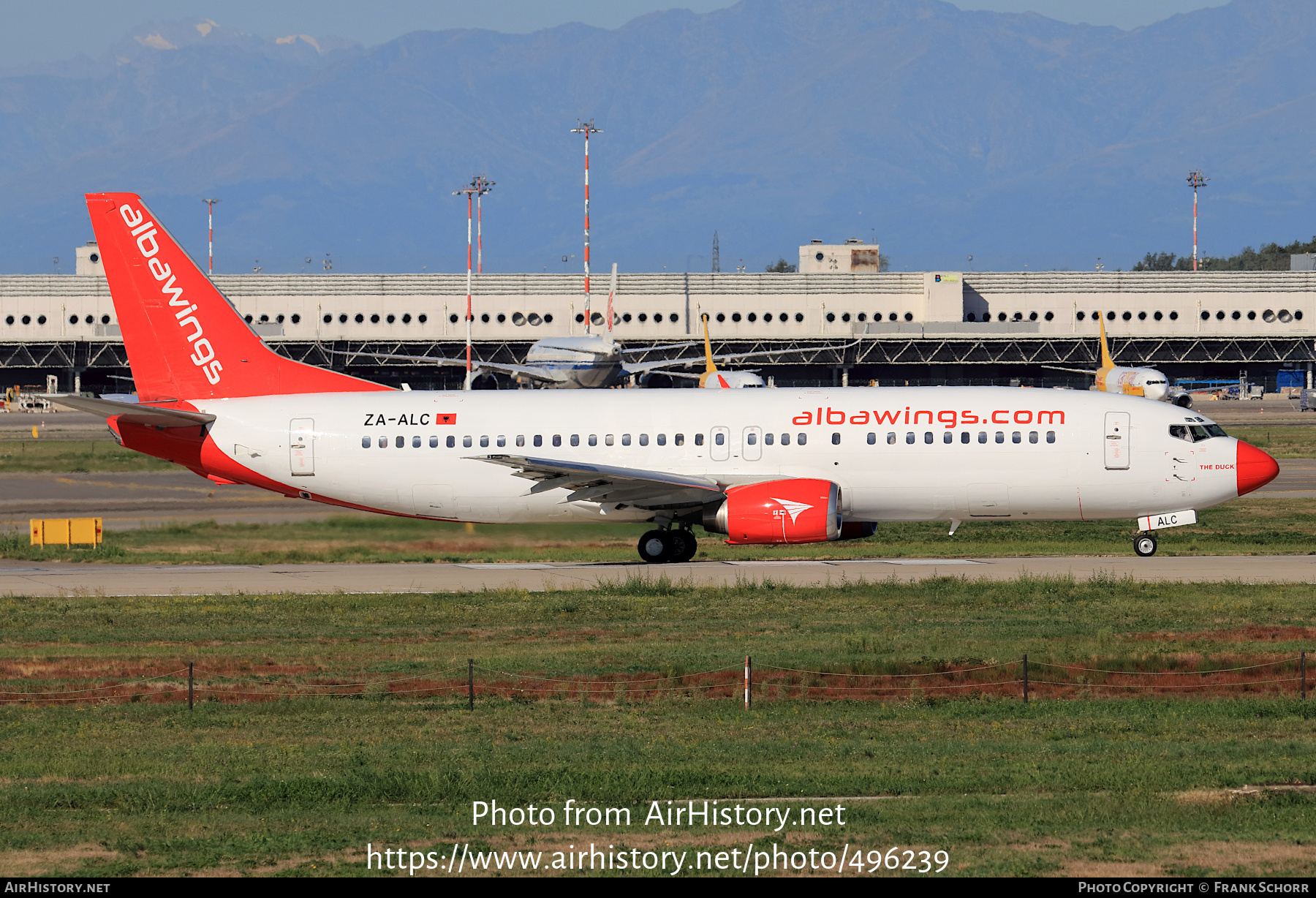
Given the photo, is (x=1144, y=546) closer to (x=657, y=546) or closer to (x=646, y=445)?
(x=657, y=546)

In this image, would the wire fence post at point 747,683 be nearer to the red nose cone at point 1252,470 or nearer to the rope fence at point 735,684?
the rope fence at point 735,684

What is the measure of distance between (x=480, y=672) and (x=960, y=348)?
126728 mm

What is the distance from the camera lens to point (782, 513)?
113 ft

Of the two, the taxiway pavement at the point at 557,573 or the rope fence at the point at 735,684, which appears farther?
the taxiway pavement at the point at 557,573

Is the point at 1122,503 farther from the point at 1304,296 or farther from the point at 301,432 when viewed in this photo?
the point at 1304,296

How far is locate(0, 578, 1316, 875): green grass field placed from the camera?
45.0 ft

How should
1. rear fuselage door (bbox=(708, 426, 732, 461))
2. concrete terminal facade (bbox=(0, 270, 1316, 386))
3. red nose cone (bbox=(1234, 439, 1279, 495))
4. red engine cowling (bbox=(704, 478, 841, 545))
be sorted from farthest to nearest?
concrete terminal facade (bbox=(0, 270, 1316, 386)) → rear fuselage door (bbox=(708, 426, 732, 461)) → red nose cone (bbox=(1234, 439, 1279, 495)) → red engine cowling (bbox=(704, 478, 841, 545))

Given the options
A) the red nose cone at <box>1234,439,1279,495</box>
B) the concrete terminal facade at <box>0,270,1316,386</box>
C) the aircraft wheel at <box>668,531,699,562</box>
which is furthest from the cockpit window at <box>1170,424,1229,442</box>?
the concrete terminal facade at <box>0,270,1316,386</box>

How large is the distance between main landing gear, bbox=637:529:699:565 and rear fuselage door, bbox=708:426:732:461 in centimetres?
239

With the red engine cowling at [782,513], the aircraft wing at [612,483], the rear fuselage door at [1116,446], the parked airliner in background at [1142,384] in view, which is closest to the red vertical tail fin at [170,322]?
the aircraft wing at [612,483]

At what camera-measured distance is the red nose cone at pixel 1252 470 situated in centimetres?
3522

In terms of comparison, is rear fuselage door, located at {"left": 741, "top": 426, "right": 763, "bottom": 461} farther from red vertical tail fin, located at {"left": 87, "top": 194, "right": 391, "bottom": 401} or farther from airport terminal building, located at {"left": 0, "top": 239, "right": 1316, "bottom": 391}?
airport terminal building, located at {"left": 0, "top": 239, "right": 1316, "bottom": 391}

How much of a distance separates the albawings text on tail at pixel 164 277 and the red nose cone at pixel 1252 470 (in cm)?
2594

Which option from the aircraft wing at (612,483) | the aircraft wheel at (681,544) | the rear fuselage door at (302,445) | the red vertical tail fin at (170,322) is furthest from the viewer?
the rear fuselage door at (302,445)
